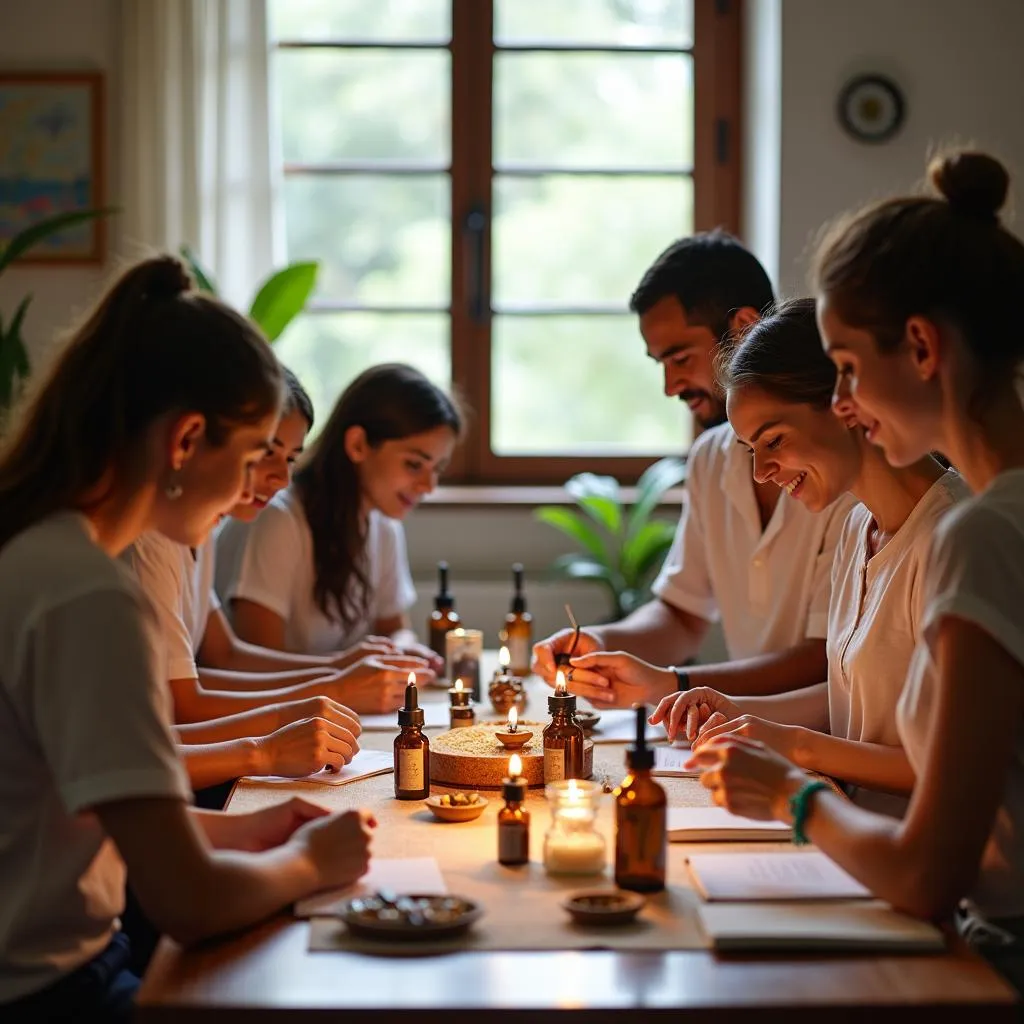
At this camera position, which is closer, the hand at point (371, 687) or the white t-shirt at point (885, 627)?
the white t-shirt at point (885, 627)

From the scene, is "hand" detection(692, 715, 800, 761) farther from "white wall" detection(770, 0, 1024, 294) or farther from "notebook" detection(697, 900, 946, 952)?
"white wall" detection(770, 0, 1024, 294)

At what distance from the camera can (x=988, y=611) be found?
4.62 ft

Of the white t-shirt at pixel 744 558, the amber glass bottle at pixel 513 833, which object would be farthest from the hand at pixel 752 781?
the white t-shirt at pixel 744 558

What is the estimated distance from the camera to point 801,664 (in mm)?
2682

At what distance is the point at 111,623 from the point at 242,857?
12.0 inches

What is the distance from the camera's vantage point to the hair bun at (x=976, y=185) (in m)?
1.59

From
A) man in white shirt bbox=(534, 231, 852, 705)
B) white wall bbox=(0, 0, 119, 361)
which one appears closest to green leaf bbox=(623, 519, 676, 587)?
man in white shirt bbox=(534, 231, 852, 705)

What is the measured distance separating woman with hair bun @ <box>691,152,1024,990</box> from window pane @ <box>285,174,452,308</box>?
3371 millimetres

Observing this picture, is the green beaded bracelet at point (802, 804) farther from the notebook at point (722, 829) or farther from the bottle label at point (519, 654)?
the bottle label at point (519, 654)

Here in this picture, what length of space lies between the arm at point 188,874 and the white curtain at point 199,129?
3327 mm

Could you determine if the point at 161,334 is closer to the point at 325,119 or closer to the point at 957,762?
the point at 957,762

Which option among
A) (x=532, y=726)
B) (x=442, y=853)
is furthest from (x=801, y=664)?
(x=442, y=853)

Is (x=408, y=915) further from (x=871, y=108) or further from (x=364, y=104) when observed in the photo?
(x=364, y=104)

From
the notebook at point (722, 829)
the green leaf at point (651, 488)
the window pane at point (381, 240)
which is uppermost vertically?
the window pane at point (381, 240)
